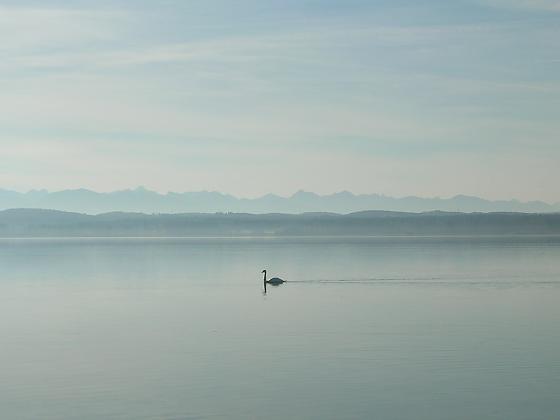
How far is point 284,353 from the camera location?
109 ft

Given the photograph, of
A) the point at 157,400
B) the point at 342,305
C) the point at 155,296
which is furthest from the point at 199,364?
the point at 155,296

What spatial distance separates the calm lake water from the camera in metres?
24.4

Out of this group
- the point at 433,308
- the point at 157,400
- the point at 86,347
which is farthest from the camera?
the point at 433,308

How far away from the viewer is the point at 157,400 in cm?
2506

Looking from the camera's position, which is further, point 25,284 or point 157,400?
point 25,284

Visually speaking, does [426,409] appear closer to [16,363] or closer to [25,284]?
[16,363]

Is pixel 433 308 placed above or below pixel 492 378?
above

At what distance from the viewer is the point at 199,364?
30.8 metres

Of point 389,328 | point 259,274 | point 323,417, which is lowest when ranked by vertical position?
point 323,417

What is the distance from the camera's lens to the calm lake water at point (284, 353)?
80.2 ft

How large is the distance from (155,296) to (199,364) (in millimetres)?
29097

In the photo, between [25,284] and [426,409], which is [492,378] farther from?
[25,284]

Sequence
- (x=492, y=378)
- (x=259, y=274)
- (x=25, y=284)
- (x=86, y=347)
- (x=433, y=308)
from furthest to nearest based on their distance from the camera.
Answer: (x=259, y=274), (x=25, y=284), (x=433, y=308), (x=86, y=347), (x=492, y=378)

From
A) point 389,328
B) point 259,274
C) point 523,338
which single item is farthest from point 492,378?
point 259,274
